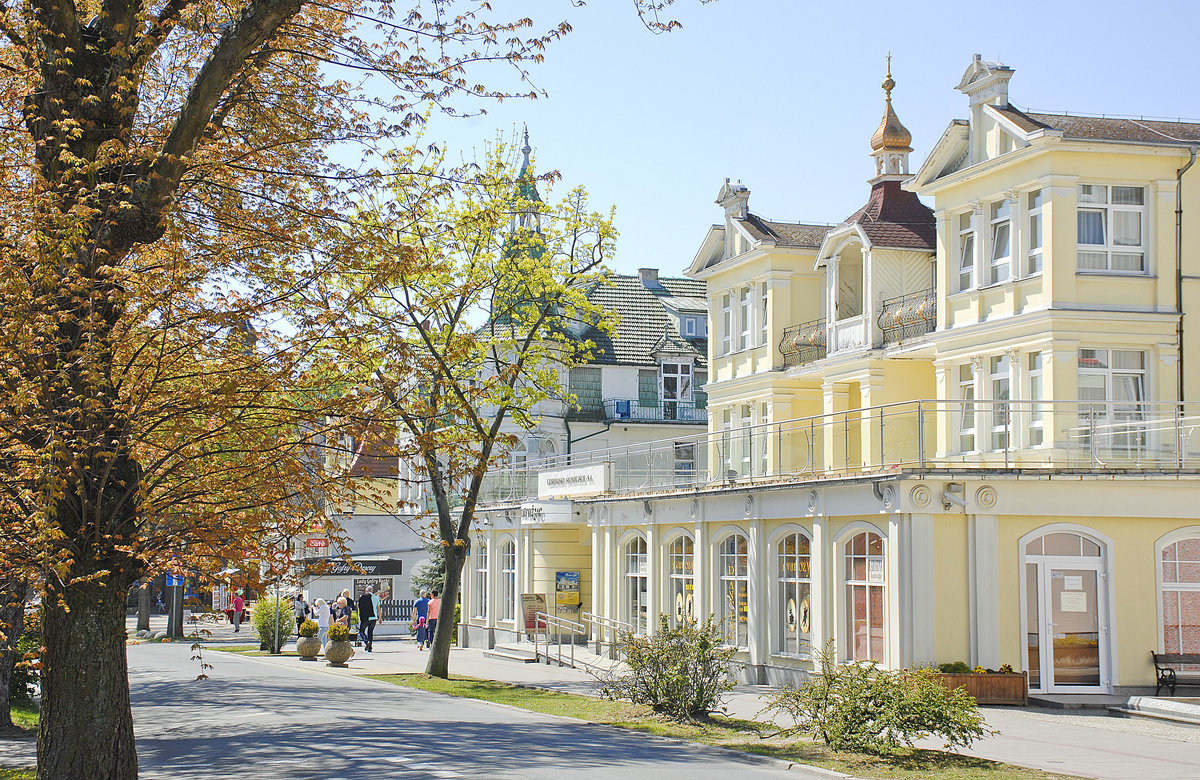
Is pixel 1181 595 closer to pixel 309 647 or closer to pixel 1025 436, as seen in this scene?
pixel 1025 436

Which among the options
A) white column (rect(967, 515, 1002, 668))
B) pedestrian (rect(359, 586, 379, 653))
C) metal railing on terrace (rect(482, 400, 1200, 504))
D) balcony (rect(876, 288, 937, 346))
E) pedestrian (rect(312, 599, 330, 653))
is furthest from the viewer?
pedestrian (rect(312, 599, 330, 653))

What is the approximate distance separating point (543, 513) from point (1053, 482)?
17311 millimetres

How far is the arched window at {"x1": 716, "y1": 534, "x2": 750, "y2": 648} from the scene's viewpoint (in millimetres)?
27047

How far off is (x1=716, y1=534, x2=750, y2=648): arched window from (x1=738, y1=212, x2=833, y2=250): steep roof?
10249 mm

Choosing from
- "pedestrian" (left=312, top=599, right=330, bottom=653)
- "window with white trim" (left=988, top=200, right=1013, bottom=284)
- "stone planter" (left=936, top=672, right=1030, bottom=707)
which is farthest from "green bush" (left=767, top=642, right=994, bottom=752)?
"pedestrian" (left=312, top=599, right=330, bottom=653)

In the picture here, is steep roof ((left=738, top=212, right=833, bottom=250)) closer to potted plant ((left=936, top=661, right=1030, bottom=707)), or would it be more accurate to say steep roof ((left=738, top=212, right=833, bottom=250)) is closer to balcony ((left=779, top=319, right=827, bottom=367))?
balcony ((left=779, top=319, right=827, bottom=367))

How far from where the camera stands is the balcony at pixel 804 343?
1321 inches

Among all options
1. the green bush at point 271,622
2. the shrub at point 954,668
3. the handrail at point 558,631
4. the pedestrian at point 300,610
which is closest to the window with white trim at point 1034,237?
the shrub at point 954,668

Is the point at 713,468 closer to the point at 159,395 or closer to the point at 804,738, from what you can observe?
the point at 804,738

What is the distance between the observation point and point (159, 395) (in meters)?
10.7

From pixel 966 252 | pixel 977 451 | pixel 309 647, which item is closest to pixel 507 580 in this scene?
pixel 309 647

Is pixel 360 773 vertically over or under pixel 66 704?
under

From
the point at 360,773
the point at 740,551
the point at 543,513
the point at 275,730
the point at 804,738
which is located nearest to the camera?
the point at 360,773

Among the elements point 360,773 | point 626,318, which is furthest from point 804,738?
point 626,318
